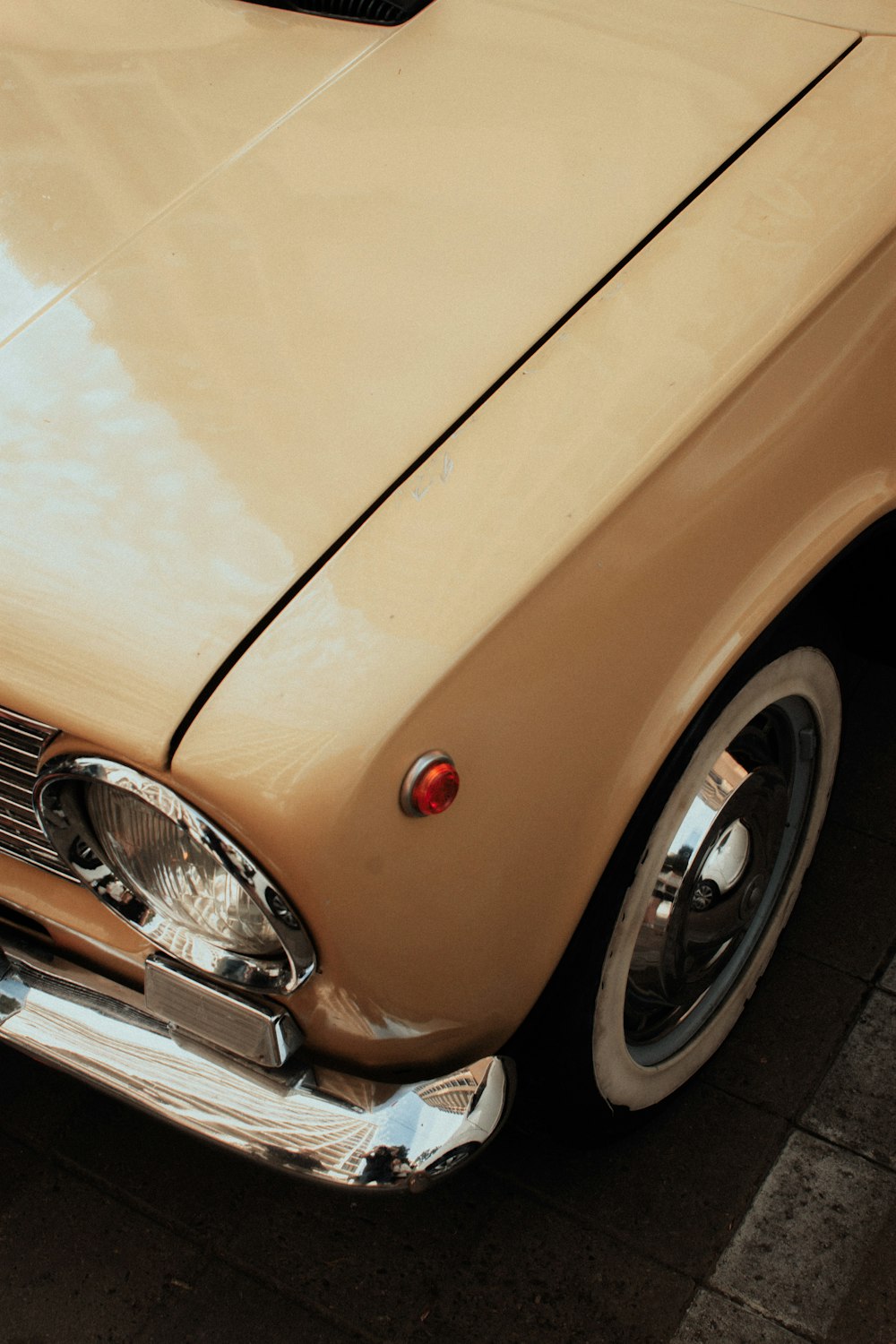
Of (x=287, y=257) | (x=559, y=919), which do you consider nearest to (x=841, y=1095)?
(x=559, y=919)

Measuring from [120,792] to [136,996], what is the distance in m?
0.37

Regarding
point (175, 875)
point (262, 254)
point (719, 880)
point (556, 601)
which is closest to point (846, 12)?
point (262, 254)

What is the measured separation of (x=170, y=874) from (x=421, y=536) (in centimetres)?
47

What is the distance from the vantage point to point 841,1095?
2123 mm

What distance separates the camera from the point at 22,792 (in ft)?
5.01

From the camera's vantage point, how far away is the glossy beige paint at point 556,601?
4.19 feet

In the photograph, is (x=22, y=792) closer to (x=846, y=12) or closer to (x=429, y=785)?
(x=429, y=785)

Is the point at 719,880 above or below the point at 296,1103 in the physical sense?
above

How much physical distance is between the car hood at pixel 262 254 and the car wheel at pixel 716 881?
0.56 metres

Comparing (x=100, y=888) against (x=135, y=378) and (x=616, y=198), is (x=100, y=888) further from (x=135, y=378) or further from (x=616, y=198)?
(x=616, y=198)

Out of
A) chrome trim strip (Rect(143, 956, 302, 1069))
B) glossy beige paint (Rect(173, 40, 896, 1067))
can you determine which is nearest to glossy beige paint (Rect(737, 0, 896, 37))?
glossy beige paint (Rect(173, 40, 896, 1067))

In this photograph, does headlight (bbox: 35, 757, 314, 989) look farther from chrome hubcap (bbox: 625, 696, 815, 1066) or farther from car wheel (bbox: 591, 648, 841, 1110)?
chrome hubcap (bbox: 625, 696, 815, 1066)

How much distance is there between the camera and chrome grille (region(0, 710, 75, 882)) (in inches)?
55.7

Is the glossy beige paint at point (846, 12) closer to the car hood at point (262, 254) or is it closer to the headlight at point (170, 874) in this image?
the car hood at point (262, 254)
